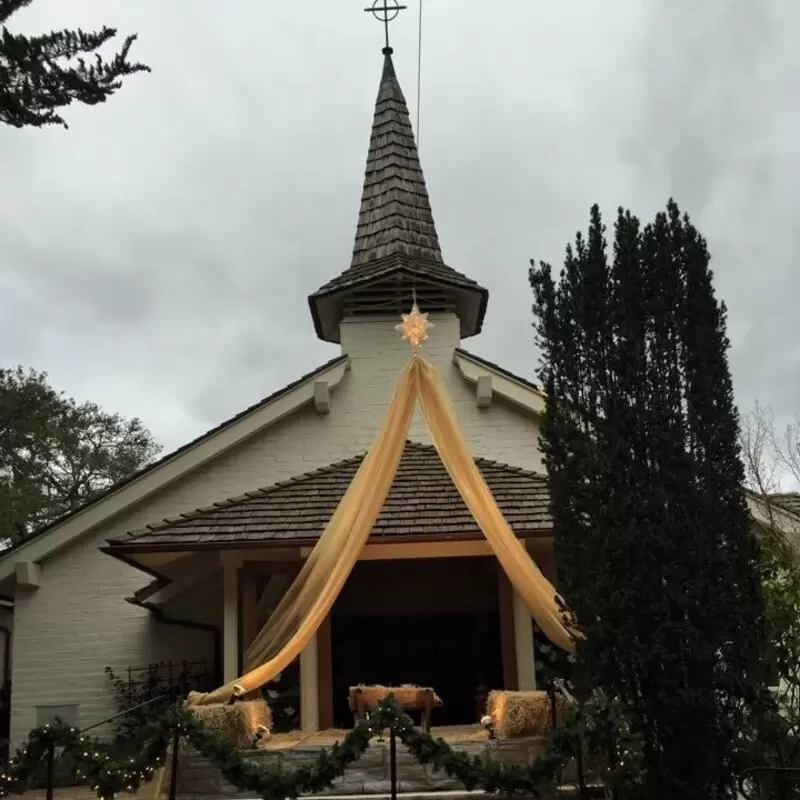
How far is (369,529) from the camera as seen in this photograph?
9930 millimetres

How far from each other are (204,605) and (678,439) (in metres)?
8.78

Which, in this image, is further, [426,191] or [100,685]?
[426,191]

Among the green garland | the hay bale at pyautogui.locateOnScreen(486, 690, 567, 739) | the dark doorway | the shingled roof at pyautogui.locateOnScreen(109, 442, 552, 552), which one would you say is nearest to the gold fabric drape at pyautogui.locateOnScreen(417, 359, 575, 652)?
the hay bale at pyautogui.locateOnScreen(486, 690, 567, 739)

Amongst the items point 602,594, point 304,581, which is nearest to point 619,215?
point 602,594

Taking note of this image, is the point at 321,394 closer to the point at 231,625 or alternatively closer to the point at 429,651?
the point at 429,651

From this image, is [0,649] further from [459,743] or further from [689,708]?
[689,708]

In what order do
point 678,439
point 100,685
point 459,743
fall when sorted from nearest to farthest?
point 678,439 < point 459,743 < point 100,685

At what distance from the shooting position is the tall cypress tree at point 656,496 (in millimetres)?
7129

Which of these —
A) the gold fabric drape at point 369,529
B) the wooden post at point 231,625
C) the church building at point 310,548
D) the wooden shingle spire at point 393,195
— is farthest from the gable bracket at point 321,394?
the gold fabric drape at point 369,529

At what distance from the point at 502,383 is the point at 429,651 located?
419 centimetres

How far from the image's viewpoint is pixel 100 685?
13594mm

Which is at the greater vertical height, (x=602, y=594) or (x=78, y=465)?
(x=78, y=465)

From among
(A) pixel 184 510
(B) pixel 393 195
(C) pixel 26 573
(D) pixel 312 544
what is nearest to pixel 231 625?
(D) pixel 312 544

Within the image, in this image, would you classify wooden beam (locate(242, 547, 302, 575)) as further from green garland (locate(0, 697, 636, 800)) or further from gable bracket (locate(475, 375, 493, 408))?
gable bracket (locate(475, 375, 493, 408))
